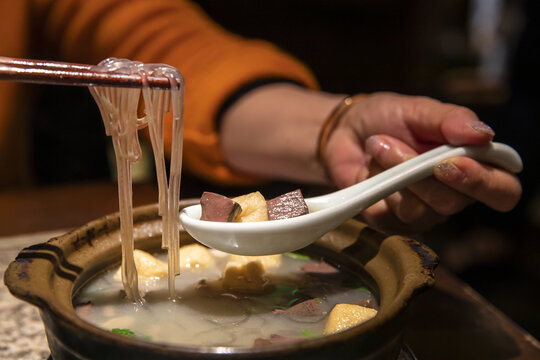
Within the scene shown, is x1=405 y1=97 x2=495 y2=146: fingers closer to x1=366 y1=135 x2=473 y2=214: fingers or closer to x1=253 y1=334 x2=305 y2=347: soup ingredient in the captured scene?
x1=366 y1=135 x2=473 y2=214: fingers

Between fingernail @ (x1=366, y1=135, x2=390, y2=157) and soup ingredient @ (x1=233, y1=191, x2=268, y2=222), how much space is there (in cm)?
47

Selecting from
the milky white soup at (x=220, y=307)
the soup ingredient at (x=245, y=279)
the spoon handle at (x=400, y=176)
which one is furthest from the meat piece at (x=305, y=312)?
the spoon handle at (x=400, y=176)

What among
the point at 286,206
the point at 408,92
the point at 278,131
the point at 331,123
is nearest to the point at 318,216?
the point at 286,206

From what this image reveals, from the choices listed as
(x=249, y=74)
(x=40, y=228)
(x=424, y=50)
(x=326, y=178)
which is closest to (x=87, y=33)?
(x=249, y=74)

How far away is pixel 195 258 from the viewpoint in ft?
3.93

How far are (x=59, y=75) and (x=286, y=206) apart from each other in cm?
49

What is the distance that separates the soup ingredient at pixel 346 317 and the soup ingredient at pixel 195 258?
0.40 metres

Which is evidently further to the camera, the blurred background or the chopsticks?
the blurred background

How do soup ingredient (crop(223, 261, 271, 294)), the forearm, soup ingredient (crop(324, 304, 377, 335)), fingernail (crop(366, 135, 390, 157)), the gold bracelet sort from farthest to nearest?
the forearm → the gold bracelet → fingernail (crop(366, 135, 390, 157)) → soup ingredient (crop(223, 261, 271, 294)) → soup ingredient (crop(324, 304, 377, 335))

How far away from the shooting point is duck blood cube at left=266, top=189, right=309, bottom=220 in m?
1.01

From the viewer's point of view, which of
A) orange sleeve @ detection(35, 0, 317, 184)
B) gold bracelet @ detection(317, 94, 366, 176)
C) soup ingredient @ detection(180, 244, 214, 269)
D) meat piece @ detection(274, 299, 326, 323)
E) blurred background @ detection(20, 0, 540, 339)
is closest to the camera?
meat piece @ detection(274, 299, 326, 323)

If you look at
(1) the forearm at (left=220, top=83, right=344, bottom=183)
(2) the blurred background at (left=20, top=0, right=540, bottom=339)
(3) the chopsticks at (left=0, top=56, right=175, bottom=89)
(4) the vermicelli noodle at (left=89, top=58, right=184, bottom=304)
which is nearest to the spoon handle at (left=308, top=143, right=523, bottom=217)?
(4) the vermicelli noodle at (left=89, top=58, right=184, bottom=304)

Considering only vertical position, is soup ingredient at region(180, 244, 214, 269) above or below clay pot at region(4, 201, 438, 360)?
below

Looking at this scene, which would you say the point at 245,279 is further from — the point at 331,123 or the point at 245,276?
the point at 331,123
